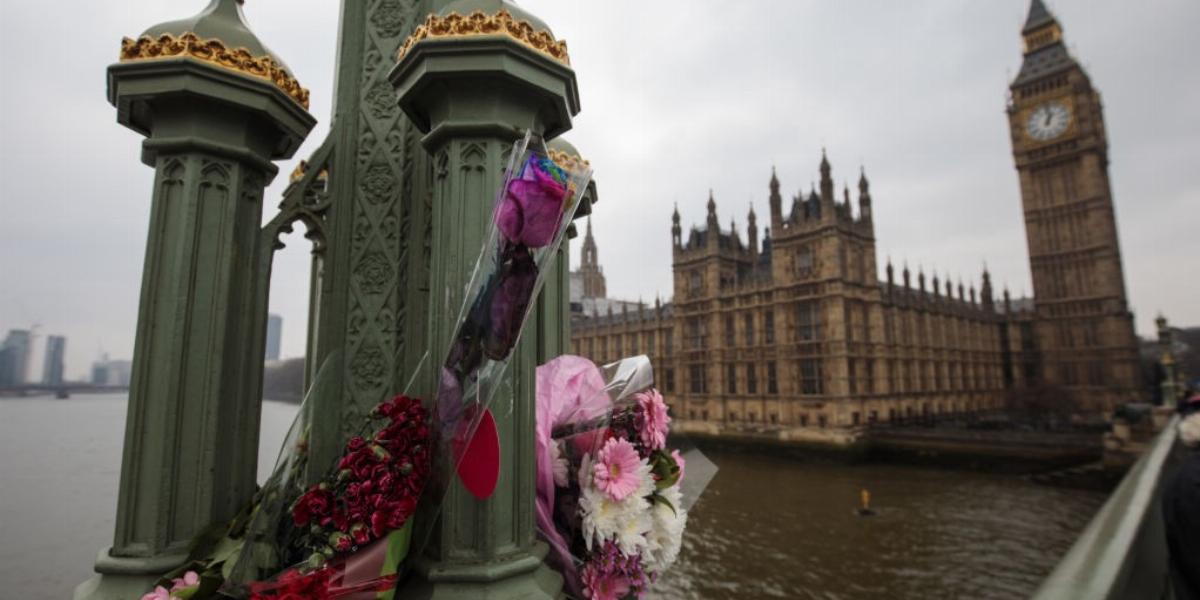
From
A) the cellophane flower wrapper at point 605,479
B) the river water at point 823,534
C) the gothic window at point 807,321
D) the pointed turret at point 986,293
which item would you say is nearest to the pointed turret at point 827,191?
the gothic window at point 807,321

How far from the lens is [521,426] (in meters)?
1.73

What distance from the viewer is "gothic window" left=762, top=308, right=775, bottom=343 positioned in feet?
108

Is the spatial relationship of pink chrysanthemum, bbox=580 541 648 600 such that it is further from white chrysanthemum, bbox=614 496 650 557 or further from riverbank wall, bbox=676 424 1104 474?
riverbank wall, bbox=676 424 1104 474

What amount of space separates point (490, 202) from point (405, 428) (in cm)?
73

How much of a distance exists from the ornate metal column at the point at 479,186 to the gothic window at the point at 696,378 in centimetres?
3527

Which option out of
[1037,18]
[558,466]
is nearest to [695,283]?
[558,466]

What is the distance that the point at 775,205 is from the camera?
1302 inches

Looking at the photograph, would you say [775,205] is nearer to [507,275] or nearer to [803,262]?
[803,262]

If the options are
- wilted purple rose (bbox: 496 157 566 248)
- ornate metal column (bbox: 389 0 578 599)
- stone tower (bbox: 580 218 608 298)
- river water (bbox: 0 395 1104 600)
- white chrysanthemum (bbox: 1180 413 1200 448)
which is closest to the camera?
wilted purple rose (bbox: 496 157 566 248)

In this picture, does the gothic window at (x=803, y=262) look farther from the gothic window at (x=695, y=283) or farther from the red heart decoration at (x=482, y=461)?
the red heart decoration at (x=482, y=461)

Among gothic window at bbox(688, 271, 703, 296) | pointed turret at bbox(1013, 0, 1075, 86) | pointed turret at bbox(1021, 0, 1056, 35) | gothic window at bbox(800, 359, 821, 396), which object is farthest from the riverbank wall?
pointed turret at bbox(1021, 0, 1056, 35)

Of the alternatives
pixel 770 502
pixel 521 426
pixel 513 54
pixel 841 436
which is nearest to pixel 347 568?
pixel 521 426

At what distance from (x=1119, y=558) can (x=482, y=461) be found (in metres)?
2.47

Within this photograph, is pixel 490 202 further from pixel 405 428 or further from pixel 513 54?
pixel 405 428
